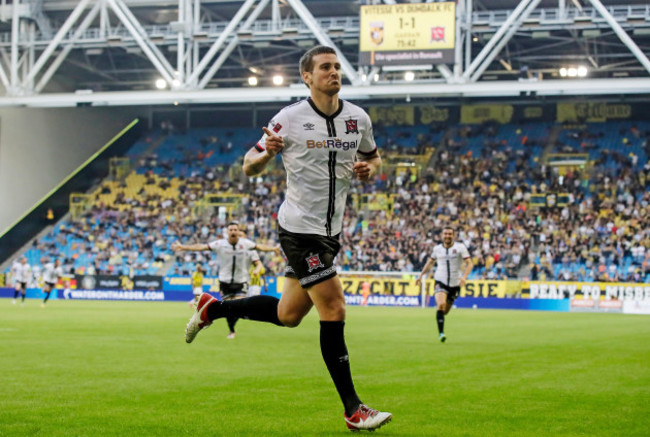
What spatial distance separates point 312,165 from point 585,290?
34.2m

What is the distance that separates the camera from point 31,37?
4316 cm

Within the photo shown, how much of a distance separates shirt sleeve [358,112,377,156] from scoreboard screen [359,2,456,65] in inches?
1191

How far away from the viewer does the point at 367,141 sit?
7.40m

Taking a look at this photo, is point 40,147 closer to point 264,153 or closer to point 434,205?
point 434,205

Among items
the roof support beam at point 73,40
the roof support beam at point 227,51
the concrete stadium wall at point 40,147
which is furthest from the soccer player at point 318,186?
the concrete stadium wall at point 40,147

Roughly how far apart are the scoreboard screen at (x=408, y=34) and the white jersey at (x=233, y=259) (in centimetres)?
2021

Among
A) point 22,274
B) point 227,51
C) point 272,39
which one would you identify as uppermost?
point 272,39

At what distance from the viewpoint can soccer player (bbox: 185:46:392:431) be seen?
685 cm

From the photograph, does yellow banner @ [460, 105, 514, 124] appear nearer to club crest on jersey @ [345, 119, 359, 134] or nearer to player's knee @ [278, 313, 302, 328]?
club crest on jersey @ [345, 119, 359, 134]

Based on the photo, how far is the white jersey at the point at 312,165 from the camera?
6.96 m

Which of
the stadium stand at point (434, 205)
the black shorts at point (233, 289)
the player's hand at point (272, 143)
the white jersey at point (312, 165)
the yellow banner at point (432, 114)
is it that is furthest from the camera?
the yellow banner at point (432, 114)

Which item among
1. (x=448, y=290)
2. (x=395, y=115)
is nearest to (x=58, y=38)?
(x=395, y=115)

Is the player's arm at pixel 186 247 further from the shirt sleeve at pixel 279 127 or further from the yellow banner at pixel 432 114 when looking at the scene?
the yellow banner at pixel 432 114

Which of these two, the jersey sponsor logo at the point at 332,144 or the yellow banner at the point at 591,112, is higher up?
the yellow banner at the point at 591,112
